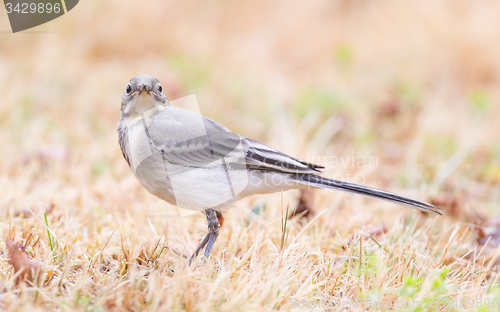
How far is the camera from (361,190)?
3.21m

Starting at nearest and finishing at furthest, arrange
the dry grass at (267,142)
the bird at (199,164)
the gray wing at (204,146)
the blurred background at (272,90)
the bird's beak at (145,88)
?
the dry grass at (267,142)
the bird at (199,164)
the gray wing at (204,146)
the bird's beak at (145,88)
the blurred background at (272,90)

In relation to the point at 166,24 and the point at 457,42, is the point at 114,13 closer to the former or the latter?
the point at 166,24

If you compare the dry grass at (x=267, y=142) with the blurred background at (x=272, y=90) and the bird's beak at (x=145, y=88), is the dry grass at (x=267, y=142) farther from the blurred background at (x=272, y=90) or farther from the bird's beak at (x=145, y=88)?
the bird's beak at (x=145, y=88)

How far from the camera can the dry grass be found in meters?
2.68

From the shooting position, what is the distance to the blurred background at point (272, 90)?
475cm

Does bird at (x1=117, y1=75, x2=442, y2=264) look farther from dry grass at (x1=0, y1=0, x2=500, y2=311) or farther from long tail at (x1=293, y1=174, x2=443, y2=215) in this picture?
dry grass at (x1=0, y1=0, x2=500, y2=311)

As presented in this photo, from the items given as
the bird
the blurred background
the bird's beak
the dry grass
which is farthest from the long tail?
the bird's beak

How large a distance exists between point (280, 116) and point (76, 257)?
384 cm

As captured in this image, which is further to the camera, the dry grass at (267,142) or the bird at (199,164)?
the bird at (199,164)

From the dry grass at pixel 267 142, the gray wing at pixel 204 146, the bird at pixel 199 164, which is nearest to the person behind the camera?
the dry grass at pixel 267 142

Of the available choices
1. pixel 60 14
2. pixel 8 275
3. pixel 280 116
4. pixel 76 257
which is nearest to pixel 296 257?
pixel 76 257

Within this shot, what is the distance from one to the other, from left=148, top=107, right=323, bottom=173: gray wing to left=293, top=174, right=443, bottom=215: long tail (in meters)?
0.07

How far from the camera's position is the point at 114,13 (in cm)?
884

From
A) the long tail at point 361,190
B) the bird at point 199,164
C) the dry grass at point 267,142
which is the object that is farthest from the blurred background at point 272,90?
the long tail at point 361,190
